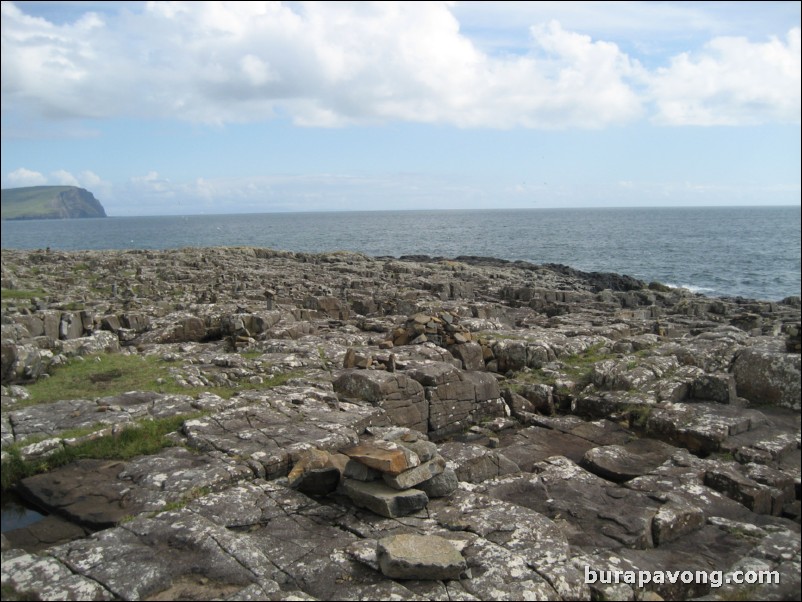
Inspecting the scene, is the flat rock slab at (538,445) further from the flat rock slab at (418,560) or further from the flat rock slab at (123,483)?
the flat rock slab at (123,483)

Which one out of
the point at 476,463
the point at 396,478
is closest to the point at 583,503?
the point at 476,463

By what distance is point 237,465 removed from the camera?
9.85 metres

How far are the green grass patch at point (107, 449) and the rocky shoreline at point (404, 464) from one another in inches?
4.7

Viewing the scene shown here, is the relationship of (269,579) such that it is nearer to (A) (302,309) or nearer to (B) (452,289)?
(A) (302,309)

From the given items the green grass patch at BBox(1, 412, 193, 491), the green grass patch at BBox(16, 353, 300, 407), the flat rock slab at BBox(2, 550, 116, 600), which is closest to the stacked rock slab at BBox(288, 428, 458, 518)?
the green grass patch at BBox(1, 412, 193, 491)

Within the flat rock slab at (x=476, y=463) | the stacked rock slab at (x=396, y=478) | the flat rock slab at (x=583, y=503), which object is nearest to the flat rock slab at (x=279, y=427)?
the stacked rock slab at (x=396, y=478)

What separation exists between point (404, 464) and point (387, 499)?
2.03 ft

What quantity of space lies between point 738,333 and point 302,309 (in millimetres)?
19147

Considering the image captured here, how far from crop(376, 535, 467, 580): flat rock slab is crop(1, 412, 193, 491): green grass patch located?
17.6ft

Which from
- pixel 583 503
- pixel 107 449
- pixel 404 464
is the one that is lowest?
pixel 583 503

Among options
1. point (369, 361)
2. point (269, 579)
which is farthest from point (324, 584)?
point (369, 361)

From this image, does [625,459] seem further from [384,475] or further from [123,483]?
[123,483]

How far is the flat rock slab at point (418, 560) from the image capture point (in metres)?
7.06

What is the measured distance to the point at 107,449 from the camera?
10.2 metres
